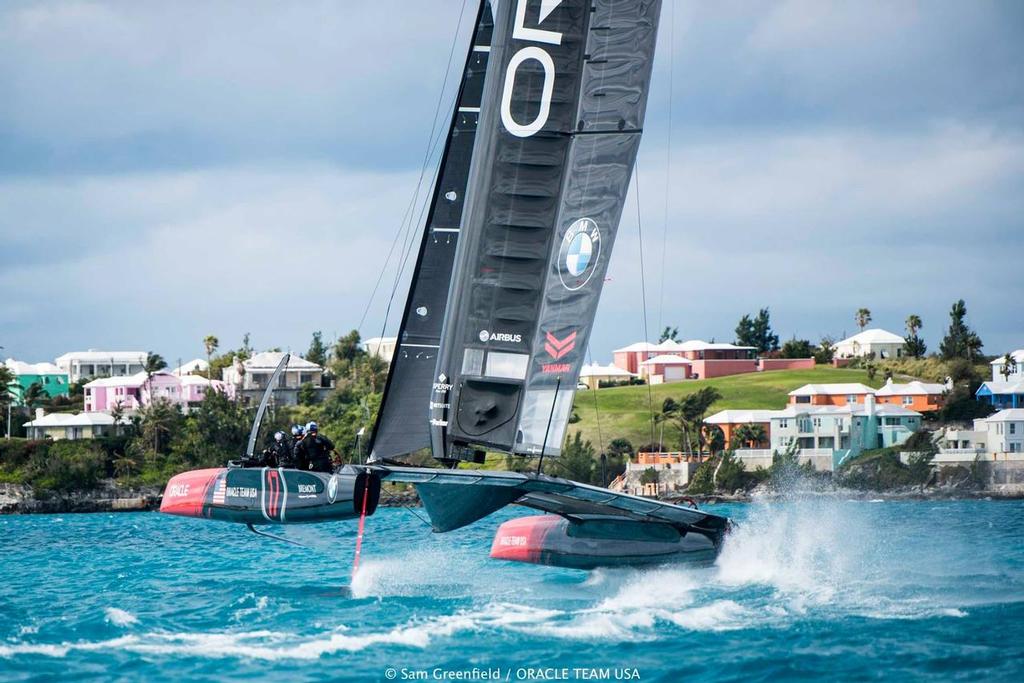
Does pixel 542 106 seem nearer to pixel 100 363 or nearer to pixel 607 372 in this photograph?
pixel 607 372

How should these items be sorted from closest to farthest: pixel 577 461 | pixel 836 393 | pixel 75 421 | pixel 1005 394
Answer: pixel 577 461 → pixel 1005 394 → pixel 75 421 → pixel 836 393

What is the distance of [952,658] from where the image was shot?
10.2 meters

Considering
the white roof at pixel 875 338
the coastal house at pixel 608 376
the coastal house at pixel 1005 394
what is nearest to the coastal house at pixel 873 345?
the white roof at pixel 875 338

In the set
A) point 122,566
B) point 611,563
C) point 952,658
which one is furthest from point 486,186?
point 122,566

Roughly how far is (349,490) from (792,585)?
15.9ft

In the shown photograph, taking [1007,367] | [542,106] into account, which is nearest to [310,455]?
[542,106]

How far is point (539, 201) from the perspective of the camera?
13570mm

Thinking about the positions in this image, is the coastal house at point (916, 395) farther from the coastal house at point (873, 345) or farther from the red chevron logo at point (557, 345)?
the red chevron logo at point (557, 345)

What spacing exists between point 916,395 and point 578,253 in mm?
44960

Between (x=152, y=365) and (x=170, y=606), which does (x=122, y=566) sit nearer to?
(x=170, y=606)

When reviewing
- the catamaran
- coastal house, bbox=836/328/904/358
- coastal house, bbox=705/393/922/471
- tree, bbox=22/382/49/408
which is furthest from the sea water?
coastal house, bbox=836/328/904/358

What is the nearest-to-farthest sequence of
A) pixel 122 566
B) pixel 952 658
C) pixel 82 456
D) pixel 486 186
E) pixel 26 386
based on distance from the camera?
pixel 952 658 < pixel 486 186 < pixel 122 566 < pixel 82 456 < pixel 26 386

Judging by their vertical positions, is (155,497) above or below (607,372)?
below

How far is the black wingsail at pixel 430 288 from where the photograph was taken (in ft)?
48.4
